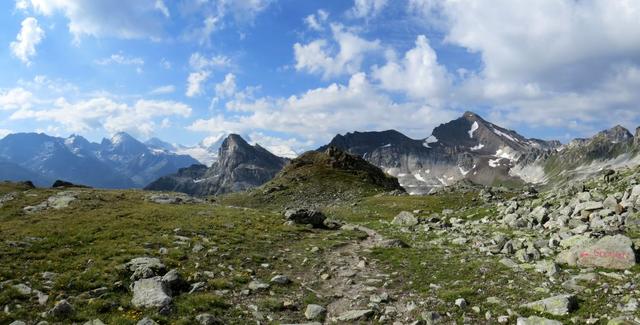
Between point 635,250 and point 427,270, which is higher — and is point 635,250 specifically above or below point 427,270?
above

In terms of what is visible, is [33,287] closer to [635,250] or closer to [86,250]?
[86,250]

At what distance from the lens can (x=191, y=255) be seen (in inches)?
1041

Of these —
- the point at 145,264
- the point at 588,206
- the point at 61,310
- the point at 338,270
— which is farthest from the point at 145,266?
the point at 588,206

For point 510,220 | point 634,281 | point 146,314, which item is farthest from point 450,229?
point 146,314

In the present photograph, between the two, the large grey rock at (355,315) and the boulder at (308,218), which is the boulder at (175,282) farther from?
the boulder at (308,218)

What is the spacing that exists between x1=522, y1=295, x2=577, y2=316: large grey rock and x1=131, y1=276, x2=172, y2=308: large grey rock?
46.9 feet

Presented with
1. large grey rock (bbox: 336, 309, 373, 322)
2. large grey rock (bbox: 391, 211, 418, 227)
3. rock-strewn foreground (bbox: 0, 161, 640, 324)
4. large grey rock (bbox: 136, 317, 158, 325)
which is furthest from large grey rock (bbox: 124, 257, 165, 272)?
large grey rock (bbox: 391, 211, 418, 227)

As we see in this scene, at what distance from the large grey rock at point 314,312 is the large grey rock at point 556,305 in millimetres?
7833

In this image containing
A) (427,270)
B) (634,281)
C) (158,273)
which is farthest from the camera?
(427,270)

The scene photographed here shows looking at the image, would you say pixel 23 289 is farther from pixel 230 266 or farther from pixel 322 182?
pixel 322 182

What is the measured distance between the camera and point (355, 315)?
698 inches

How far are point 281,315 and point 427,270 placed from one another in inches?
360

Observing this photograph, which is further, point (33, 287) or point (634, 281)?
point (33, 287)

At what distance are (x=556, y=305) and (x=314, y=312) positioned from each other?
9.11m
